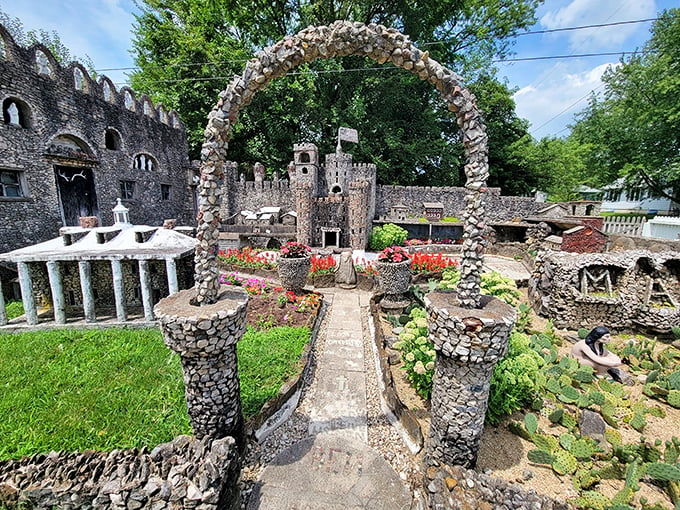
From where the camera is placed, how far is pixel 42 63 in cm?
1041

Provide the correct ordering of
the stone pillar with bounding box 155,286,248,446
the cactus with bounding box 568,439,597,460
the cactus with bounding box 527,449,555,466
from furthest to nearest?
1. the cactus with bounding box 568,439,597,460
2. the cactus with bounding box 527,449,555,466
3. the stone pillar with bounding box 155,286,248,446

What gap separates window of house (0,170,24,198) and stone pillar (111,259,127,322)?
7.28 metres

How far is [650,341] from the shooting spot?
7062 millimetres

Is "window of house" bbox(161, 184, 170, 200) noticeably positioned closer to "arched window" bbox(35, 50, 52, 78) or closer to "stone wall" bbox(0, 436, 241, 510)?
"arched window" bbox(35, 50, 52, 78)

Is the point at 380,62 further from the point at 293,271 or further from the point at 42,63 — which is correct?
the point at 42,63

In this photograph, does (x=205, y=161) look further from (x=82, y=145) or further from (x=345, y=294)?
(x=82, y=145)

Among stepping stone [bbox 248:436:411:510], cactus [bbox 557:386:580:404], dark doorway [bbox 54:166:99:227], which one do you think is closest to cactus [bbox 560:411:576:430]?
cactus [bbox 557:386:580:404]

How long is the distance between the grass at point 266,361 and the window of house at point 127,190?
12.3 meters

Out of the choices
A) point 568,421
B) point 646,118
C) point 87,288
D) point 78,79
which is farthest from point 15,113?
point 646,118

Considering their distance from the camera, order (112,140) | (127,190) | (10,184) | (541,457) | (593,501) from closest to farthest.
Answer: (593,501) < (541,457) < (10,184) < (112,140) < (127,190)

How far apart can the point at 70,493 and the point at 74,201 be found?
13.5 meters

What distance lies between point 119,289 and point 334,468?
20.4 ft

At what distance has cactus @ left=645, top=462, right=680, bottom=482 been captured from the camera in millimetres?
3236

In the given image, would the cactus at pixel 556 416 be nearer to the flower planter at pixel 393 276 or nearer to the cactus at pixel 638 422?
the cactus at pixel 638 422
